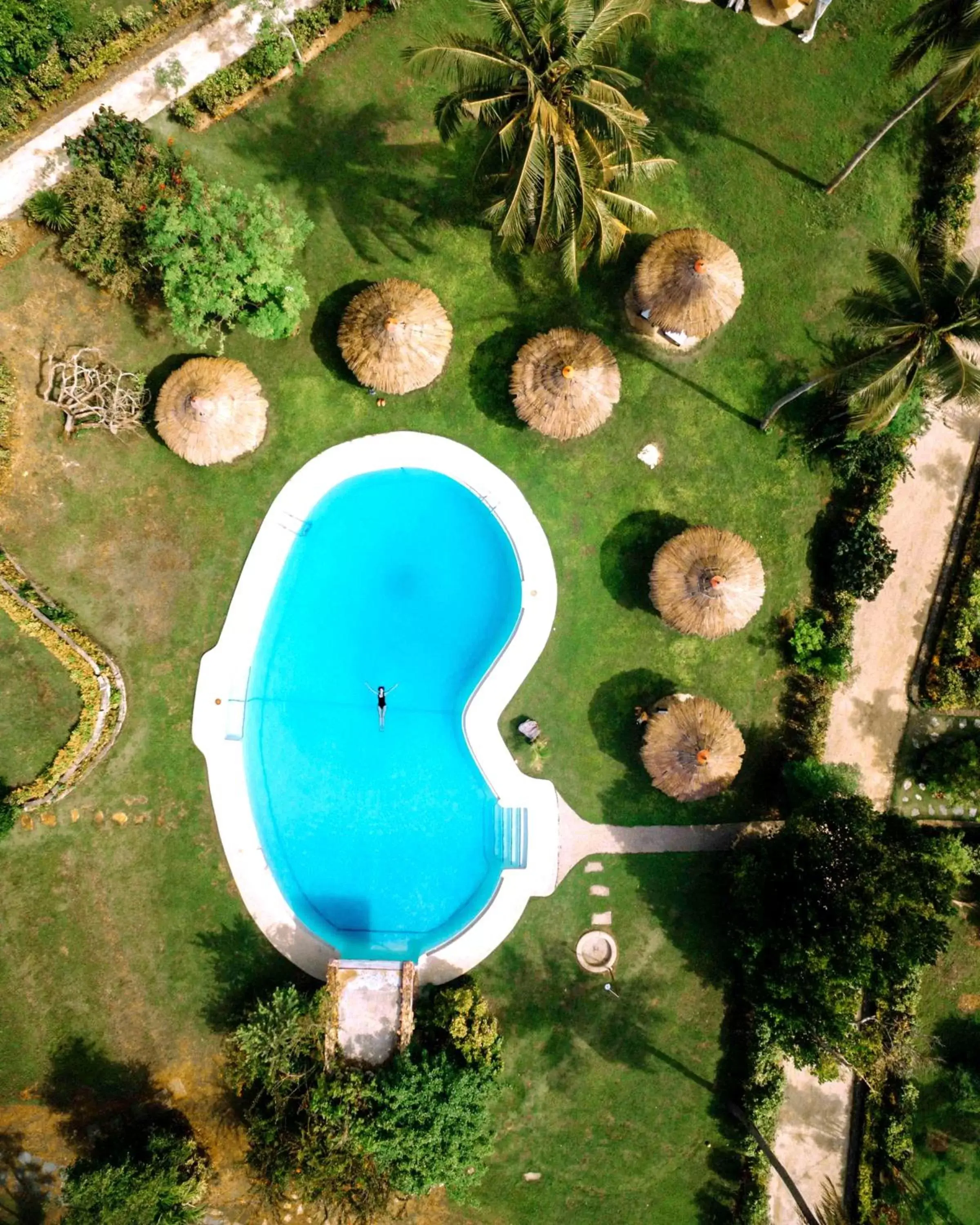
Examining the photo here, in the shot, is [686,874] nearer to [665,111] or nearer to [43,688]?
[43,688]

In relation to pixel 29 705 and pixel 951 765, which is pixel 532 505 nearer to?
pixel 951 765

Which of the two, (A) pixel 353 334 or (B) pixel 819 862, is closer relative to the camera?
(B) pixel 819 862

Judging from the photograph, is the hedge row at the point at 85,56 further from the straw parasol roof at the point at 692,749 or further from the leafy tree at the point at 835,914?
the leafy tree at the point at 835,914

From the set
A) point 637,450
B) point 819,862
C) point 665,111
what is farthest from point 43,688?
point 665,111

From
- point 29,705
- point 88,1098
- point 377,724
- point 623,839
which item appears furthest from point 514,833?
point 29,705

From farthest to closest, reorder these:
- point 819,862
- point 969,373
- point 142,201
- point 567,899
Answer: point 567,899
point 142,201
point 819,862
point 969,373

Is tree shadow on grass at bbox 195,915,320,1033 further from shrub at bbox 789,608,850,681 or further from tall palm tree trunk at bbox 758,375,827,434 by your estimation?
tall palm tree trunk at bbox 758,375,827,434

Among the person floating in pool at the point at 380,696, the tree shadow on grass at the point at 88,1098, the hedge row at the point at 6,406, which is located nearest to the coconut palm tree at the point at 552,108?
the person floating in pool at the point at 380,696
